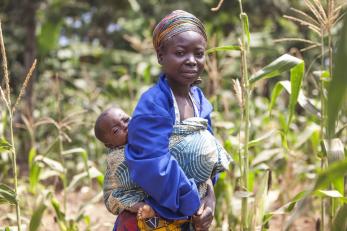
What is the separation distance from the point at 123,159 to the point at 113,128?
0.39 feet


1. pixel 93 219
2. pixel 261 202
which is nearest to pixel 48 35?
pixel 93 219

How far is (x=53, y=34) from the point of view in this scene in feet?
21.7

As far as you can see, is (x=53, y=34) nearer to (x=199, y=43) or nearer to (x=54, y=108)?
(x=54, y=108)

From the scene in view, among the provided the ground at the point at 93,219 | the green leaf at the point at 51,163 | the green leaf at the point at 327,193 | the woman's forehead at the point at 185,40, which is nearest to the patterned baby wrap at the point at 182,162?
the woman's forehead at the point at 185,40

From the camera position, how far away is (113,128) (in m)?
1.98

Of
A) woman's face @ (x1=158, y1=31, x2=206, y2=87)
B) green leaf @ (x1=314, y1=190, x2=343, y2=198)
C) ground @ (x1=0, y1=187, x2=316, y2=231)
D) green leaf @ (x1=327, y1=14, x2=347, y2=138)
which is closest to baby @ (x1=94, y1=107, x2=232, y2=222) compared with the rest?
woman's face @ (x1=158, y1=31, x2=206, y2=87)

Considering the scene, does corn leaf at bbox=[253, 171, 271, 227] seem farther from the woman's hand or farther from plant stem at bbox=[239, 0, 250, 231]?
the woman's hand

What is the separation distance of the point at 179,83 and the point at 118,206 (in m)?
0.51

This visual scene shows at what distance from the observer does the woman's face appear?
191 cm

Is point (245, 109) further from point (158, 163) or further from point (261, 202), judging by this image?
point (158, 163)

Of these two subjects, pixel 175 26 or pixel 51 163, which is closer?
pixel 175 26

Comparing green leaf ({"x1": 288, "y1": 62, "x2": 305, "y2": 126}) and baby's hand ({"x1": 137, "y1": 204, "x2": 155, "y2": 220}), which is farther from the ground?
green leaf ({"x1": 288, "y1": 62, "x2": 305, "y2": 126})

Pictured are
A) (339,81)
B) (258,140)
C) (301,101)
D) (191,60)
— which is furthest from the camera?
(301,101)

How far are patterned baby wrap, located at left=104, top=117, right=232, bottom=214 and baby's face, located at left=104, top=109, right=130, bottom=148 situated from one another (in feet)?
0.13
